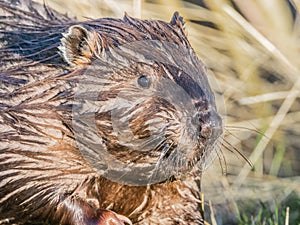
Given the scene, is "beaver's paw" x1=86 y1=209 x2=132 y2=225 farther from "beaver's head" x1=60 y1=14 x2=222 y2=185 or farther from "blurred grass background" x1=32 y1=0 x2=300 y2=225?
"blurred grass background" x1=32 y1=0 x2=300 y2=225

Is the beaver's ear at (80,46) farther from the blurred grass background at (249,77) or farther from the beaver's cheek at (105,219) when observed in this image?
the blurred grass background at (249,77)

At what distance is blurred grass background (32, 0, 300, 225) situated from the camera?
13.4 ft

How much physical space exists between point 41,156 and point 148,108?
0.32 metres

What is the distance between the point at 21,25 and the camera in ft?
9.91

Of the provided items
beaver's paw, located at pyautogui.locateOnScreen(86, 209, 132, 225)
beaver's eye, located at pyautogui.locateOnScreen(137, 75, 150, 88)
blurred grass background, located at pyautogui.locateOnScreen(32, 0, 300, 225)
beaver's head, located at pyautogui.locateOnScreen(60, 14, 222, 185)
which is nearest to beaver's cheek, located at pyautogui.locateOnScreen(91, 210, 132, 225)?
beaver's paw, located at pyautogui.locateOnScreen(86, 209, 132, 225)

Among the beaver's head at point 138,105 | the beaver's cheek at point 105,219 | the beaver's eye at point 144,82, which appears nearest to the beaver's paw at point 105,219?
the beaver's cheek at point 105,219

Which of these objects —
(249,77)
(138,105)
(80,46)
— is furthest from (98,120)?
(249,77)

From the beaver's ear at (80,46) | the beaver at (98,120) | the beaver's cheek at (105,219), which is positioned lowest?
the beaver's cheek at (105,219)

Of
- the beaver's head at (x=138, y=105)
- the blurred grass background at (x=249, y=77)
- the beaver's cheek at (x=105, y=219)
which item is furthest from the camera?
the blurred grass background at (x=249, y=77)

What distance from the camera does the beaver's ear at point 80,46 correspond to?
267 centimetres

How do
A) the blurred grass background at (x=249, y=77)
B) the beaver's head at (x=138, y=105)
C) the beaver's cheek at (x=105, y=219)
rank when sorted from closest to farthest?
the beaver's head at (x=138, y=105) < the beaver's cheek at (x=105, y=219) < the blurred grass background at (x=249, y=77)

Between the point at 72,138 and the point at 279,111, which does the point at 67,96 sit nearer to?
the point at 72,138

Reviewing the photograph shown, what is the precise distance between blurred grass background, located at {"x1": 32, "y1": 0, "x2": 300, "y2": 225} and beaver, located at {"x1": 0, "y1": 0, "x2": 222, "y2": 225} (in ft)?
4.33

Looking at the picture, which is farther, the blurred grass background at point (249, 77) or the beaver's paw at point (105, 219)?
the blurred grass background at point (249, 77)
